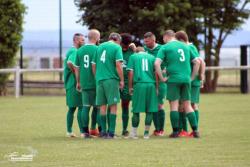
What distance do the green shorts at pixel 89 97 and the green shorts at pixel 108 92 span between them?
467 millimetres

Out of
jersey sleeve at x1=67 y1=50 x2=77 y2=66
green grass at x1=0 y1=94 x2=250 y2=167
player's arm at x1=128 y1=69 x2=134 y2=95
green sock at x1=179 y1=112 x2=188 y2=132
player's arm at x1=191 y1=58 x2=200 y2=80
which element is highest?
jersey sleeve at x1=67 y1=50 x2=77 y2=66

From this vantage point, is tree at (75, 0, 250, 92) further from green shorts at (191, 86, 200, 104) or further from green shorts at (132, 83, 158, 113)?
green shorts at (132, 83, 158, 113)

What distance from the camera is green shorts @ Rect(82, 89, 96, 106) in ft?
62.6

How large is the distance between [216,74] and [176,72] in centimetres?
2369

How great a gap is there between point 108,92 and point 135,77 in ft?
2.00

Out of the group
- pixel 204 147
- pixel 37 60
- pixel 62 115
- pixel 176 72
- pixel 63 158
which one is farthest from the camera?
pixel 37 60

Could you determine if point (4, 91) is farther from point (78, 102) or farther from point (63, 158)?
point (63, 158)

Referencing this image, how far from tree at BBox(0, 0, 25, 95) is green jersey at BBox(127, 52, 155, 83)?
65.6 ft

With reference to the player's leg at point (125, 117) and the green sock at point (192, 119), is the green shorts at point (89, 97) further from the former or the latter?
the green sock at point (192, 119)

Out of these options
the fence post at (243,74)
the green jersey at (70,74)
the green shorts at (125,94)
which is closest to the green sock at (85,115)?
the green jersey at (70,74)

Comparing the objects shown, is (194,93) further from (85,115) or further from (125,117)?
(85,115)

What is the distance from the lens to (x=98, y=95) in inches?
735

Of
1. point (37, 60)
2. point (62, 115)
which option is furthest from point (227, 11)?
point (37, 60)

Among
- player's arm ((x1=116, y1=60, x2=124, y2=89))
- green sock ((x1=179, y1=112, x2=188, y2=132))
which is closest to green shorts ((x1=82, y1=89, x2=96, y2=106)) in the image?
player's arm ((x1=116, y1=60, x2=124, y2=89))
